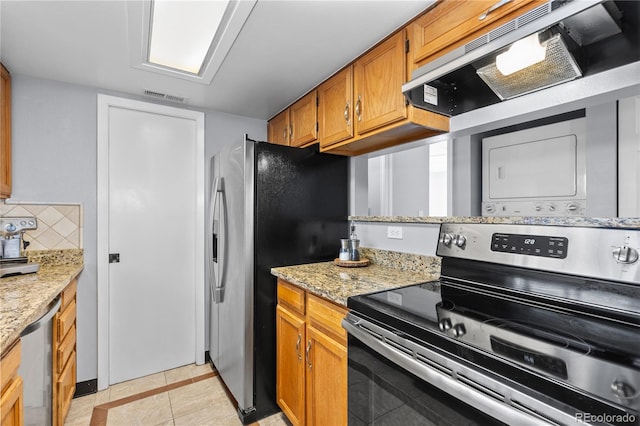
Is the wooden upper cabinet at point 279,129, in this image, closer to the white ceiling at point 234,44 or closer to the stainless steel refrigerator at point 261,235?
the white ceiling at point 234,44

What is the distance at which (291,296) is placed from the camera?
173cm

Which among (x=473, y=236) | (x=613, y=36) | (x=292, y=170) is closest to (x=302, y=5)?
(x=292, y=170)

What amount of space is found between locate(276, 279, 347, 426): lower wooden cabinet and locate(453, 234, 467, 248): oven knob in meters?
0.63

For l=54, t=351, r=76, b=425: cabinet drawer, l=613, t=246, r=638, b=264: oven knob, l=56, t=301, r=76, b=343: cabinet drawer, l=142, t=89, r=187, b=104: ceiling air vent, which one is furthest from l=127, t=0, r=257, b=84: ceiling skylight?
l=54, t=351, r=76, b=425: cabinet drawer

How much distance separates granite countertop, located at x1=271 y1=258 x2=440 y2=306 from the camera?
1377mm

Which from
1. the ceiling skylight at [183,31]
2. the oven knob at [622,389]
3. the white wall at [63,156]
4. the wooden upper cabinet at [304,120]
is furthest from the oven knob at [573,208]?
the white wall at [63,156]

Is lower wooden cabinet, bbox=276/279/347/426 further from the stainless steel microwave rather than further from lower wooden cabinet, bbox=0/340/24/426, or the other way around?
the stainless steel microwave

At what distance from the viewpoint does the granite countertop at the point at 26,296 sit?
95cm

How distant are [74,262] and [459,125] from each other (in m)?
2.67

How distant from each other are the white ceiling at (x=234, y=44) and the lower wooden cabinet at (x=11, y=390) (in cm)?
144

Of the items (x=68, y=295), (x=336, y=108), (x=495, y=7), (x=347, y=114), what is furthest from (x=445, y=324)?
(x=68, y=295)

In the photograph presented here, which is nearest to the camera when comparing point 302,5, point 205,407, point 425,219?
point 302,5

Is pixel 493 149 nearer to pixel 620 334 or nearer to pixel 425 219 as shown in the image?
pixel 425 219

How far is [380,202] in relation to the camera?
332cm
